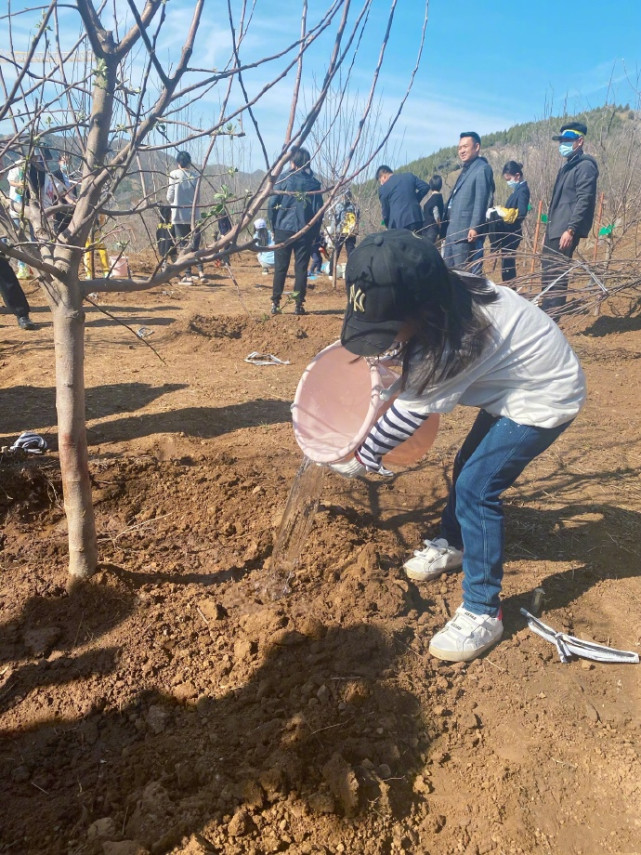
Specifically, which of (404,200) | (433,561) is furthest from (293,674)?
(404,200)

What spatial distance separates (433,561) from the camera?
8.63ft

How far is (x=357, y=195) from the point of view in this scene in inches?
502

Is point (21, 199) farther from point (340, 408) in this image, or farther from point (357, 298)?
point (340, 408)

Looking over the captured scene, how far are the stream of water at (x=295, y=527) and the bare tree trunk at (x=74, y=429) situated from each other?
0.72m

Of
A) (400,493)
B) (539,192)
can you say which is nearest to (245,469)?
(400,493)

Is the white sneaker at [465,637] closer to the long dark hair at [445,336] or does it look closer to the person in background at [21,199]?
the long dark hair at [445,336]

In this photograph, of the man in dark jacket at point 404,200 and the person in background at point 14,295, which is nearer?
the person in background at point 14,295

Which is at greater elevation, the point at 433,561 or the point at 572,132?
the point at 572,132

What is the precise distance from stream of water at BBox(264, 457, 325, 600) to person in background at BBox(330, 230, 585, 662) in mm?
454

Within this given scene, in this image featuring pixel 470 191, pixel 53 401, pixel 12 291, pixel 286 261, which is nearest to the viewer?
pixel 53 401

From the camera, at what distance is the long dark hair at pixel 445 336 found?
1.72 meters

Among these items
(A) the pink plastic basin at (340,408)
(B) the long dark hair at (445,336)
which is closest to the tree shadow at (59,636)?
(A) the pink plastic basin at (340,408)

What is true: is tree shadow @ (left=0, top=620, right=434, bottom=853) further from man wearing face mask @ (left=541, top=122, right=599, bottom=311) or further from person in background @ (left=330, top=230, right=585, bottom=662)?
man wearing face mask @ (left=541, top=122, right=599, bottom=311)

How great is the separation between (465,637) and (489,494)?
0.54 metres
